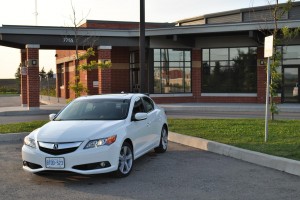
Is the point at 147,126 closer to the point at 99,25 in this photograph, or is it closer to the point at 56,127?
the point at 56,127

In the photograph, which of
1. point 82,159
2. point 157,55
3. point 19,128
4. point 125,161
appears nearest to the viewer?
point 82,159

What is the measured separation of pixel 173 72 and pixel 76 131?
2032cm

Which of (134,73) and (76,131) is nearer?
(76,131)

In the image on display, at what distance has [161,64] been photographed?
2689 cm

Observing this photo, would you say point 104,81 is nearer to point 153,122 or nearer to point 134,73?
point 134,73

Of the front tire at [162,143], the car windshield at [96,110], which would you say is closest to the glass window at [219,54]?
the front tire at [162,143]

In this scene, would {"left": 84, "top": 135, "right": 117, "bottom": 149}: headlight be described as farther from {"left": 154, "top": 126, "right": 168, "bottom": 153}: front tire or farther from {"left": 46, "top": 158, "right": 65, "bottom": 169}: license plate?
{"left": 154, "top": 126, "right": 168, "bottom": 153}: front tire

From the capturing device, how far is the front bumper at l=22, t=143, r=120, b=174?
6859mm

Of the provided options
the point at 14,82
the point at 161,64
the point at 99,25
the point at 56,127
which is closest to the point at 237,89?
the point at 161,64

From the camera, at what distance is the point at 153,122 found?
9.36 metres

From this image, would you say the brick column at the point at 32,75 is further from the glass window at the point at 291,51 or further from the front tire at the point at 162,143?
the front tire at the point at 162,143

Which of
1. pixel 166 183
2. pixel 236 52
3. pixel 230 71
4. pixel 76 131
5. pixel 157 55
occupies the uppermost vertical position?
pixel 236 52

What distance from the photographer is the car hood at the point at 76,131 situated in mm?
7043

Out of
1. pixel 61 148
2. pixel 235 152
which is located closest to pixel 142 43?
pixel 235 152
